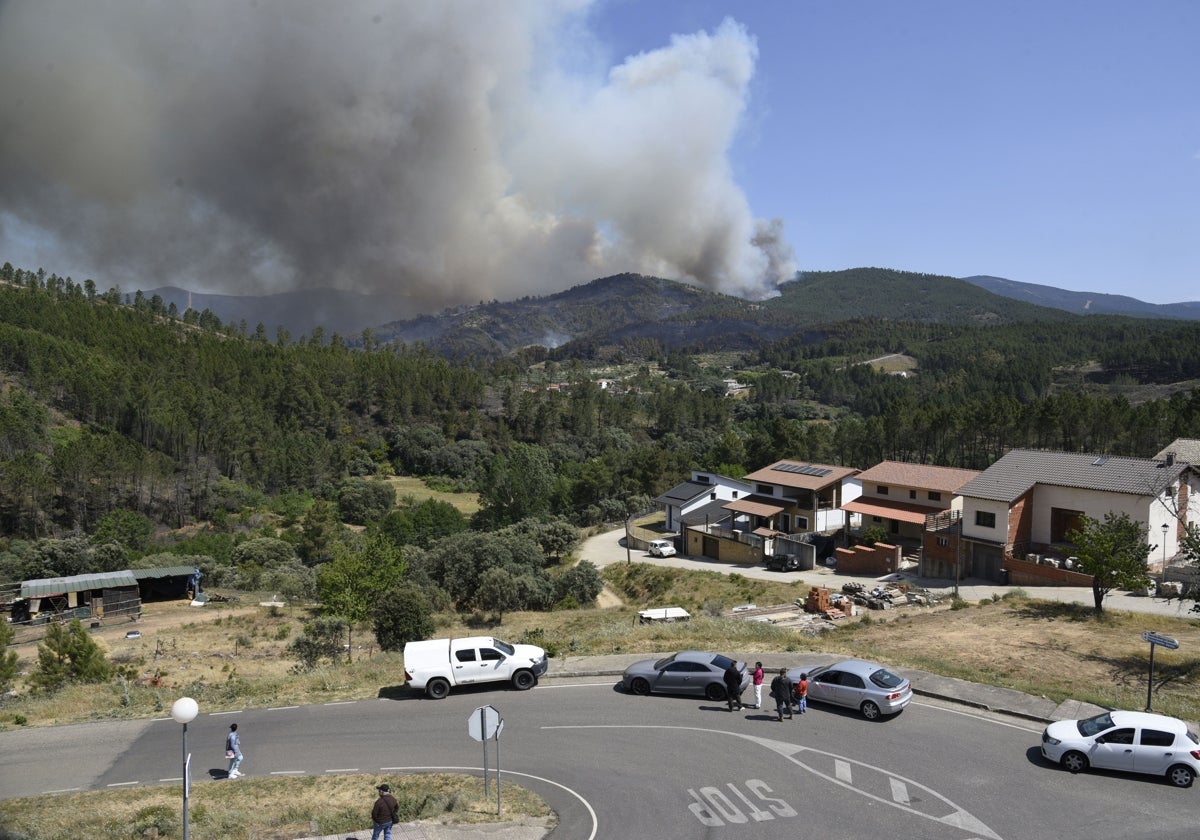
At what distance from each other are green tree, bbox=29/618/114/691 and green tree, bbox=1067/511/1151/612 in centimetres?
3710

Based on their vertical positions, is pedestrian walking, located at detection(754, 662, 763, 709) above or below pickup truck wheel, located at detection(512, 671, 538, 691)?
above

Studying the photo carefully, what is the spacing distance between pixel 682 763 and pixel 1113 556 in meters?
23.4

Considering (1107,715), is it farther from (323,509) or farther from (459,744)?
(323,509)

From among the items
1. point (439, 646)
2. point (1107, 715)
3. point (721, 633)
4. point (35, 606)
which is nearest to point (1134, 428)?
point (721, 633)

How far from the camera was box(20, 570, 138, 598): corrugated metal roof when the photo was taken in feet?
151

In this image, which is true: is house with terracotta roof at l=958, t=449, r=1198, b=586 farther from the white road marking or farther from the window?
the white road marking

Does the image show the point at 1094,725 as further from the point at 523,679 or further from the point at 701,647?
the point at 523,679

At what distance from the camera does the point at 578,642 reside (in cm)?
2780

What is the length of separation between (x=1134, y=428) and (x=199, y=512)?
320ft

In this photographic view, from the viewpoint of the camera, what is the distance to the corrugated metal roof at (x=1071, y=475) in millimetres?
38456

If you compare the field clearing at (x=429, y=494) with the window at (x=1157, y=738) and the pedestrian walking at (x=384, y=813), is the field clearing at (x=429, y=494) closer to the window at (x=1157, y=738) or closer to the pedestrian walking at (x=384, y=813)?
the pedestrian walking at (x=384, y=813)

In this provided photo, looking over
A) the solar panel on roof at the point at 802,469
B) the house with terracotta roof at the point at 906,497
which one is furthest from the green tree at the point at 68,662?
the solar panel on roof at the point at 802,469

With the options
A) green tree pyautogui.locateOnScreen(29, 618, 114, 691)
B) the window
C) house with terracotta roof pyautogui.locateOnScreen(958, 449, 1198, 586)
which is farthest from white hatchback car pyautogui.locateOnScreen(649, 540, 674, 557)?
the window

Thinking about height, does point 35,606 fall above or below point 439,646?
below
